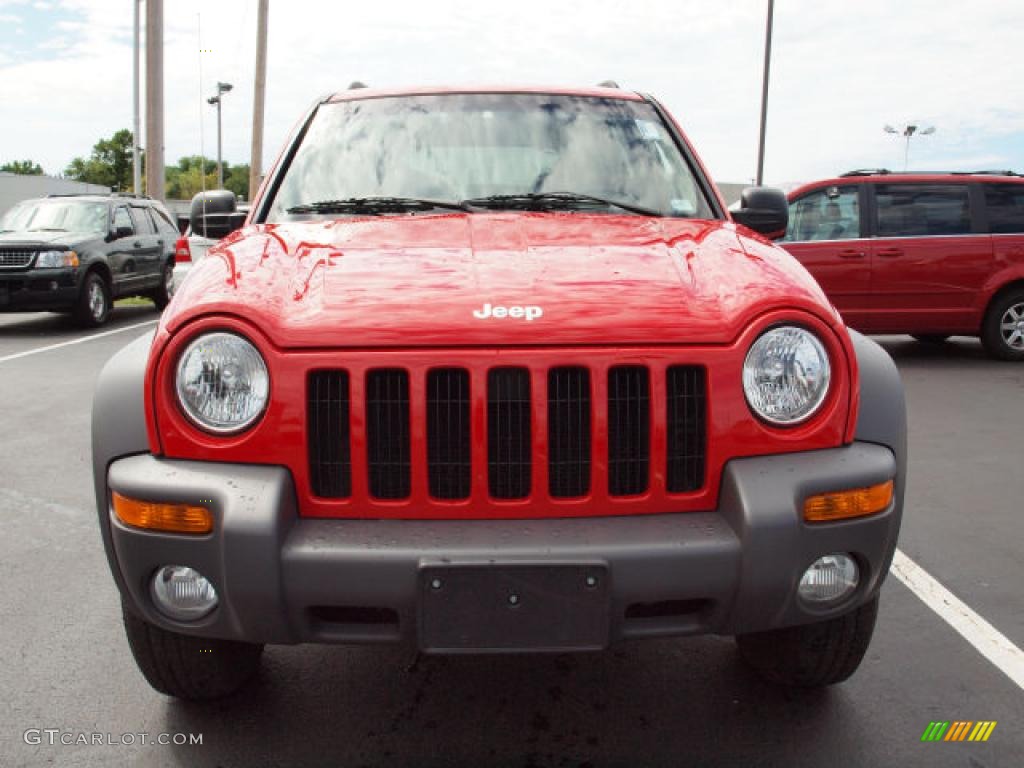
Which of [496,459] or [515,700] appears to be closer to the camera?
[496,459]

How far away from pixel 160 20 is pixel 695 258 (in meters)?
20.1

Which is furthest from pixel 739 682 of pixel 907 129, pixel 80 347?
pixel 907 129

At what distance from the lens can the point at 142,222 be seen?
1456cm

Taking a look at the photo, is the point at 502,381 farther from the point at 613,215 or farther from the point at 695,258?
the point at 613,215

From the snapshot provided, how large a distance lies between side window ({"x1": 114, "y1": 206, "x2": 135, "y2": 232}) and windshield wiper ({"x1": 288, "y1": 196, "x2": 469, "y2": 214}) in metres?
11.2

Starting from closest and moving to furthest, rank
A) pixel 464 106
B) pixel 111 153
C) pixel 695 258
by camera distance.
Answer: pixel 695 258 < pixel 464 106 < pixel 111 153

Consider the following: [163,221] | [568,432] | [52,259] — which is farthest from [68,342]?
[568,432]

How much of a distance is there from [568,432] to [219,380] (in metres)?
0.84

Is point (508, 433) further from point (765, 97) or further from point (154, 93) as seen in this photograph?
point (765, 97)

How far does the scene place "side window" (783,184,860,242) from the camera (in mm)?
10023

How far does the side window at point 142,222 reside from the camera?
14.3 m

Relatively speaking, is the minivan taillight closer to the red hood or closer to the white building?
the red hood

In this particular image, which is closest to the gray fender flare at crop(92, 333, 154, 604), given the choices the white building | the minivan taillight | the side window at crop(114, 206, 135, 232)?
the side window at crop(114, 206, 135, 232)

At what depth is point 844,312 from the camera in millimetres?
10008
